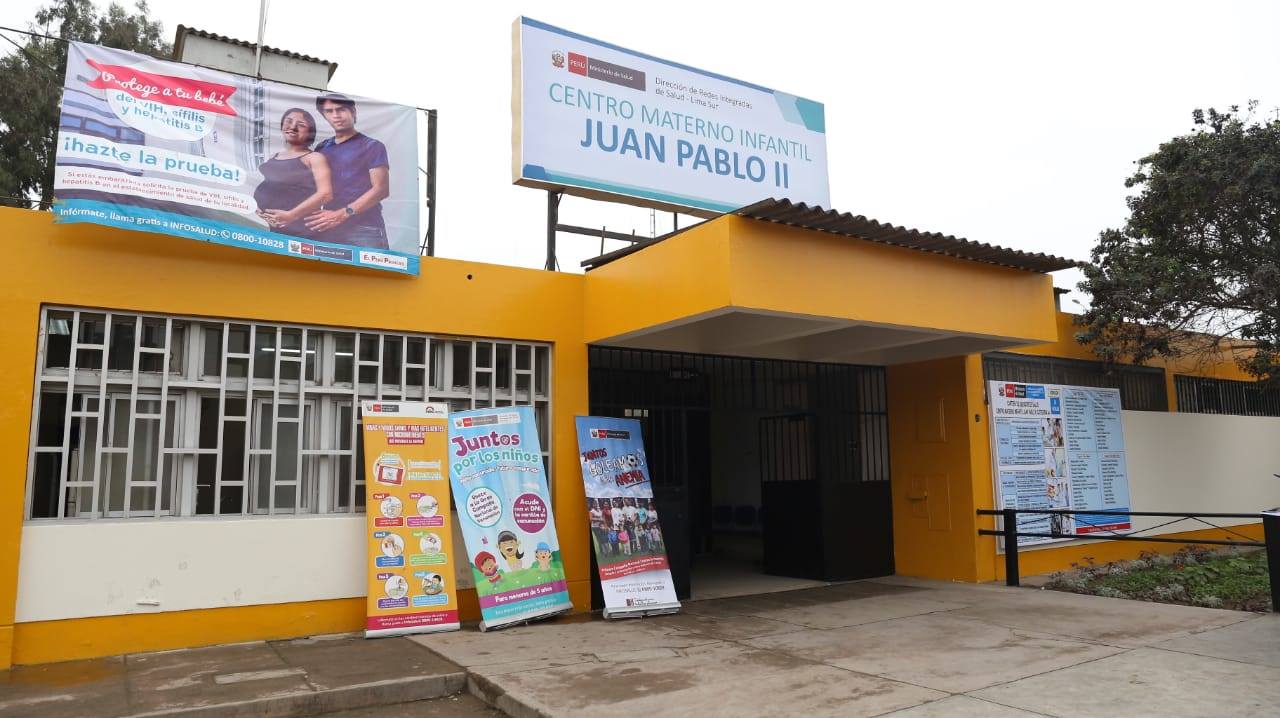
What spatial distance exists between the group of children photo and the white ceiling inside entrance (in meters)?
1.70

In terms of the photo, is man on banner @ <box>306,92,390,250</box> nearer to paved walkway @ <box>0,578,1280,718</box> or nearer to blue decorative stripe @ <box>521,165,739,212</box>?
blue decorative stripe @ <box>521,165,739,212</box>

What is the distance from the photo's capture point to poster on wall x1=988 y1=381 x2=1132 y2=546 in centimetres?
1077

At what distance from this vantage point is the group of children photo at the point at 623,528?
27.2 ft

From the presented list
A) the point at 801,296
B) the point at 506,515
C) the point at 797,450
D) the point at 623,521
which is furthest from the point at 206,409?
the point at 797,450

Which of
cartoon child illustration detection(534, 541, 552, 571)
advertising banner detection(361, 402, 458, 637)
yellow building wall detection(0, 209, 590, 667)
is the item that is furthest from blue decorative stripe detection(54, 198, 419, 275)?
cartoon child illustration detection(534, 541, 552, 571)

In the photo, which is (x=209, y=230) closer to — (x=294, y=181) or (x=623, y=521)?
(x=294, y=181)

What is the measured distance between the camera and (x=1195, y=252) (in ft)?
38.9

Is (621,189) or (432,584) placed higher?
(621,189)

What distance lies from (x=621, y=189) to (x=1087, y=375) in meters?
7.34

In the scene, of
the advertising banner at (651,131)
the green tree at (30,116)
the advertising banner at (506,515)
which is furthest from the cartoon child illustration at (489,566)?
the green tree at (30,116)

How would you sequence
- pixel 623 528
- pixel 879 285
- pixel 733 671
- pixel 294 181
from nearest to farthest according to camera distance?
pixel 733 671 → pixel 294 181 → pixel 879 285 → pixel 623 528

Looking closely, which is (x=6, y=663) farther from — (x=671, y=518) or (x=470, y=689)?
(x=671, y=518)

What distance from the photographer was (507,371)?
863 centimetres

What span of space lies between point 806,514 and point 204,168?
25.6ft
